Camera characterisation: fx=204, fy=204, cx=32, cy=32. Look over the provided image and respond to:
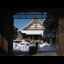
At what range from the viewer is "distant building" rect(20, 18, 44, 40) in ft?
192

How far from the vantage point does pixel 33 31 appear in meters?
60.9

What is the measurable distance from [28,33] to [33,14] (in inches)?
1534

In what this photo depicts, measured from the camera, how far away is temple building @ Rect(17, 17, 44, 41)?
5833 centimetres

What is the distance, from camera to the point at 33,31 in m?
60.9

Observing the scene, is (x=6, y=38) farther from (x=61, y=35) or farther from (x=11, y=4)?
(x=11, y=4)

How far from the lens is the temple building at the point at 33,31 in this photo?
58.3m

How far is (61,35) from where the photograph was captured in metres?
17.8

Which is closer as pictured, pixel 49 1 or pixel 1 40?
pixel 49 1

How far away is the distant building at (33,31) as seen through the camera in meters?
58.4
